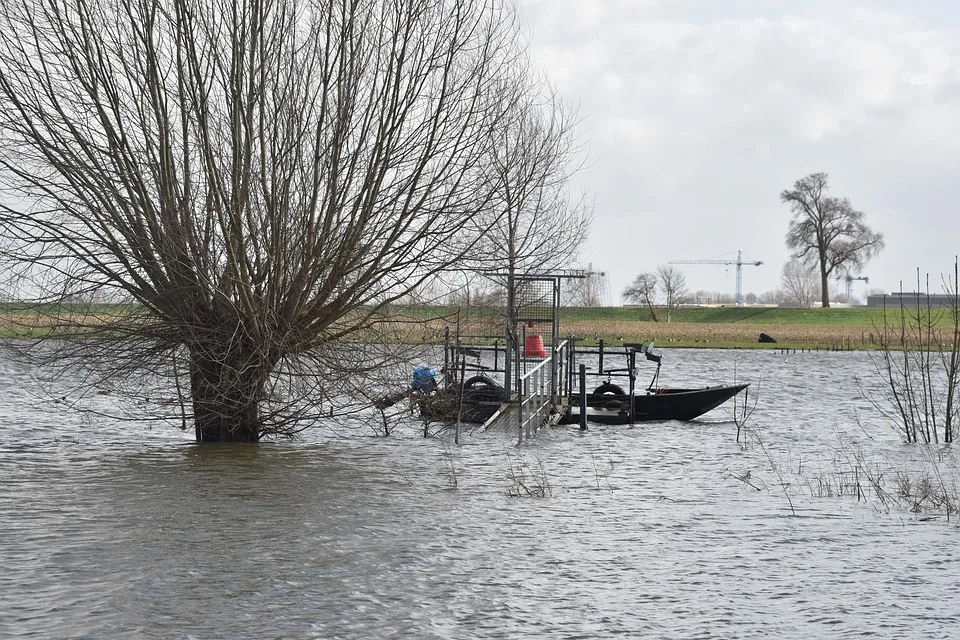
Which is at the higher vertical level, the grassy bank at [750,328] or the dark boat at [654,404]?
the grassy bank at [750,328]

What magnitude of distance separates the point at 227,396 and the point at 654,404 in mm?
12345

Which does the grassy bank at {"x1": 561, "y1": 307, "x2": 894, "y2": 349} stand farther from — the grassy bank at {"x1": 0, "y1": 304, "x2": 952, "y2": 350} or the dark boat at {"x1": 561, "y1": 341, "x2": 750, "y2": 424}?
the dark boat at {"x1": 561, "y1": 341, "x2": 750, "y2": 424}

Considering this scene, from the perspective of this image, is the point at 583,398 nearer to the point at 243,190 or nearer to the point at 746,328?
the point at 243,190

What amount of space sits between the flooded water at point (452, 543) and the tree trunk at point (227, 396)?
52 centimetres

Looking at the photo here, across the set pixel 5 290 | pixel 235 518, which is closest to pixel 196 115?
pixel 5 290

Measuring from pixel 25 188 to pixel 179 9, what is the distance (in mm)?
3234

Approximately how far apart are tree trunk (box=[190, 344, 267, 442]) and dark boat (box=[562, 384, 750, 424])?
966cm

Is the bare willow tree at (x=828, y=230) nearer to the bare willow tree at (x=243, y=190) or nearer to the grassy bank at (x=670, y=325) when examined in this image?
the grassy bank at (x=670, y=325)

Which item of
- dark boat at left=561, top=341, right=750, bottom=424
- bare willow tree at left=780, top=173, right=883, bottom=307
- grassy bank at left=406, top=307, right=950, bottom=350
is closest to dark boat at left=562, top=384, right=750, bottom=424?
dark boat at left=561, top=341, right=750, bottom=424

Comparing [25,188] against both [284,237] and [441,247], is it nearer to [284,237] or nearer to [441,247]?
[284,237]

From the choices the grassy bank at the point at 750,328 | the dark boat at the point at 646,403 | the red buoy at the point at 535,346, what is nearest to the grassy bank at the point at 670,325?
the grassy bank at the point at 750,328

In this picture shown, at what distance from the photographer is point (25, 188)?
15828 mm

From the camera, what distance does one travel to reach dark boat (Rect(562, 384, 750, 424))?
2598 centimetres

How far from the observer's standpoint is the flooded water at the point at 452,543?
8891mm
